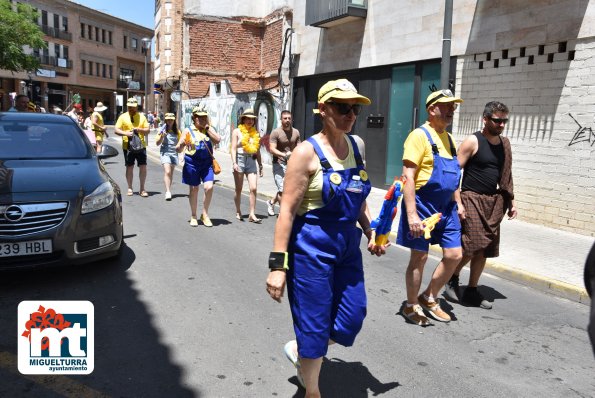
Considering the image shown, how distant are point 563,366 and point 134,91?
7405cm

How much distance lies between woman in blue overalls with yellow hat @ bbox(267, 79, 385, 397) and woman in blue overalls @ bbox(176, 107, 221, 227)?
5.31 meters

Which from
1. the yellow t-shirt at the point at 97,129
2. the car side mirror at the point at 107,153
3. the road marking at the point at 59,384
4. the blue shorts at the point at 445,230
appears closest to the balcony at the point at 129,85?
the yellow t-shirt at the point at 97,129

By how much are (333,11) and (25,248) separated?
11.5m

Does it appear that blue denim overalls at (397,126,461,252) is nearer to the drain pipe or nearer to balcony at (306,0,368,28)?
the drain pipe

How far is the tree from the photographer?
67.2ft

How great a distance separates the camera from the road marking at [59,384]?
3047mm

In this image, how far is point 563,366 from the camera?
3734mm

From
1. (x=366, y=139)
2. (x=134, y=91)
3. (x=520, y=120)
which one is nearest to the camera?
(x=520, y=120)

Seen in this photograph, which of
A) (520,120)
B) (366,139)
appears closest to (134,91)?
(366,139)

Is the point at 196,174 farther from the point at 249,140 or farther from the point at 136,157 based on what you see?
the point at 136,157

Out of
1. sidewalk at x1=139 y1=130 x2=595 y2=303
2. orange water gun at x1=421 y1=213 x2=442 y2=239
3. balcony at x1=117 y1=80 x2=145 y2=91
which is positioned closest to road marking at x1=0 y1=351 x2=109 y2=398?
orange water gun at x1=421 y1=213 x2=442 y2=239

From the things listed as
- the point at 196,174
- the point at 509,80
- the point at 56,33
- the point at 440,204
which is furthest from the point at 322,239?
the point at 56,33

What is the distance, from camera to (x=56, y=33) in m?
58.9

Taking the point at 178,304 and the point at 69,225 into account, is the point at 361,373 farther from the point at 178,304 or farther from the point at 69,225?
the point at 69,225
